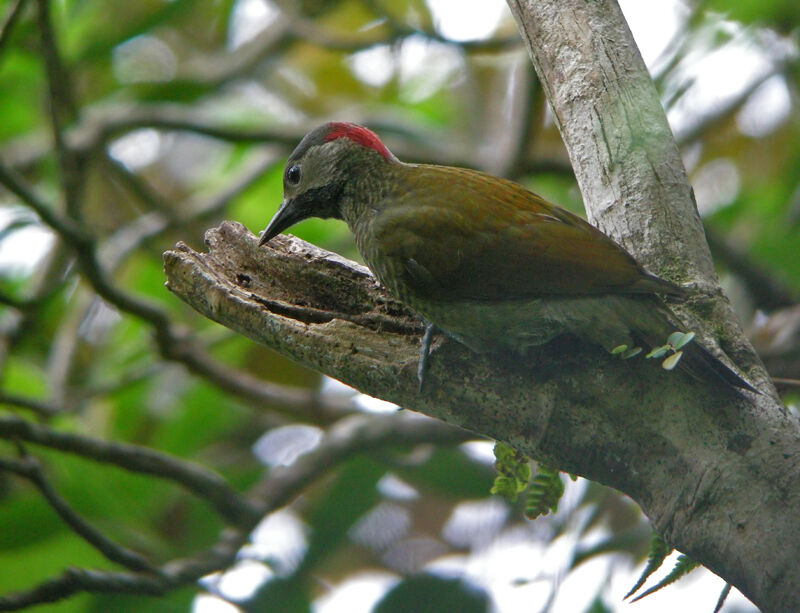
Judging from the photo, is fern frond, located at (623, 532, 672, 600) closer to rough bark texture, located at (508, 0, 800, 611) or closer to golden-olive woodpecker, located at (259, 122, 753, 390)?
rough bark texture, located at (508, 0, 800, 611)

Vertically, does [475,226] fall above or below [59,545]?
above

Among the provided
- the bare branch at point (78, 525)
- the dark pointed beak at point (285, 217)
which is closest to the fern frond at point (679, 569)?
the dark pointed beak at point (285, 217)

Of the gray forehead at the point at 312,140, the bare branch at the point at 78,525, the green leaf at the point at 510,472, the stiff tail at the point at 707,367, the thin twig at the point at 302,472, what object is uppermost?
the gray forehead at the point at 312,140

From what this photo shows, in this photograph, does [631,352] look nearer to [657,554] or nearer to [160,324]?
[657,554]

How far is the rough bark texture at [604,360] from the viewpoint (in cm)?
189

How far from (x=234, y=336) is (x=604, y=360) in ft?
11.7

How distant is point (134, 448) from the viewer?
12.1 feet

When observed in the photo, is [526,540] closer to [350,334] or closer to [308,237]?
[350,334]

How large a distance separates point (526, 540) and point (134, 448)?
174 centimetres

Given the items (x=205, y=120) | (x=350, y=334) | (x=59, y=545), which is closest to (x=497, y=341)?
(x=350, y=334)

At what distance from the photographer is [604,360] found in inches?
85.7

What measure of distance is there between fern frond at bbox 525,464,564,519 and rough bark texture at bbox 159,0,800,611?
0.68 feet

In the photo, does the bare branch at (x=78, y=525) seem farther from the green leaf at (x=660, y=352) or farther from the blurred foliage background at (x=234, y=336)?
the green leaf at (x=660, y=352)

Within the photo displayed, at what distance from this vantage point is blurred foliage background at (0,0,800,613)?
3.79m
